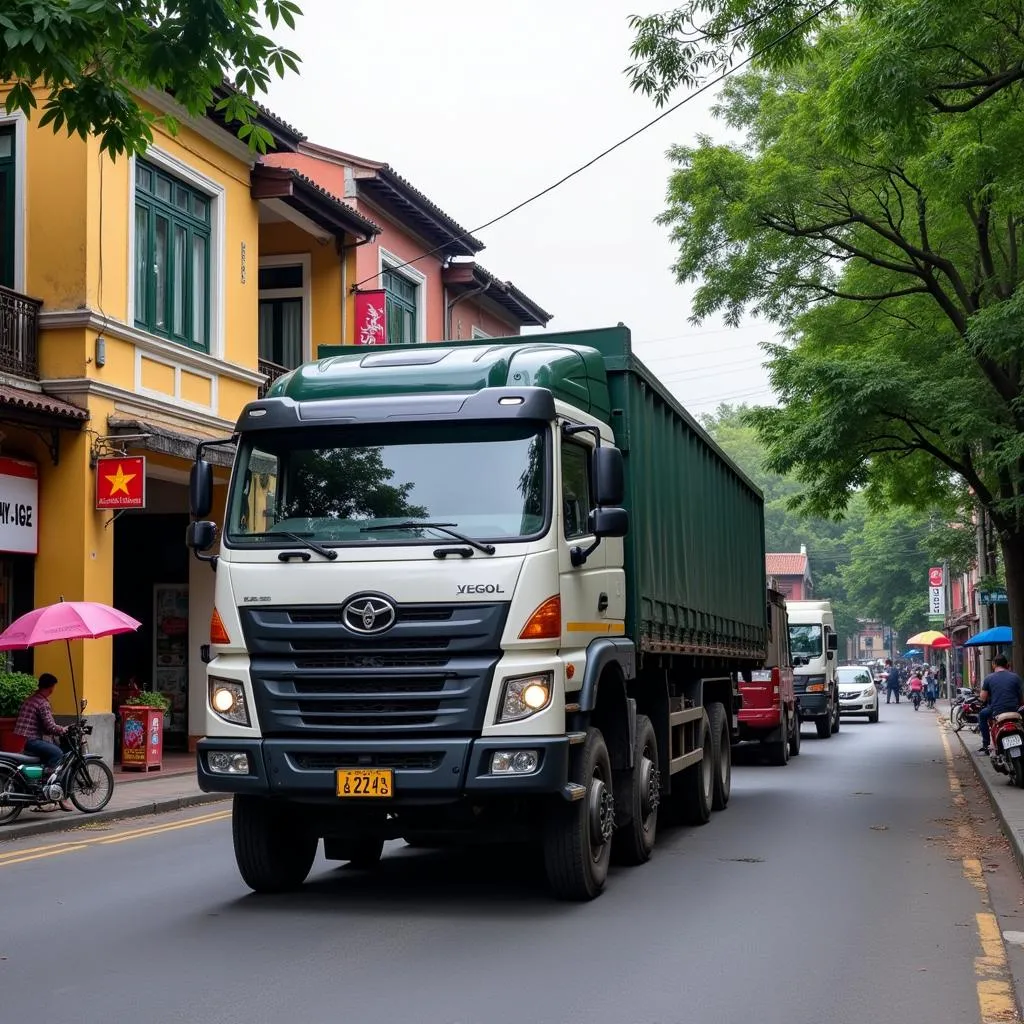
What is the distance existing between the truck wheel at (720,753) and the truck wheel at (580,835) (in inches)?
230

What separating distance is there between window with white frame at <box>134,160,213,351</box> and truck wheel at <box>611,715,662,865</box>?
1203 cm

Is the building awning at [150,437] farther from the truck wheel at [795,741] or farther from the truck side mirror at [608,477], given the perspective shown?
the truck wheel at [795,741]

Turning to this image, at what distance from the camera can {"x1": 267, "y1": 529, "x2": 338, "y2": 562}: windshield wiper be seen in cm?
874

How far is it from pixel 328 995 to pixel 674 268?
66.4ft

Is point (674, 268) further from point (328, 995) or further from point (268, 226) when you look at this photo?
point (328, 995)

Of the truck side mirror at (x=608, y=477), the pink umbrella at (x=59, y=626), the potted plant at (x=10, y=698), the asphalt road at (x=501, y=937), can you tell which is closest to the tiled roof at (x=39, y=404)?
the pink umbrella at (x=59, y=626)

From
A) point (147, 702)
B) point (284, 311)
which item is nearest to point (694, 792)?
point (147, 702)

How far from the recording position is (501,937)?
818cm

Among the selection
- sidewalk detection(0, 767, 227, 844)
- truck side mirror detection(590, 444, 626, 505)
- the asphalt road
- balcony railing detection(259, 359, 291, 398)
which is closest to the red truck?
sidewalk detection(0, 767, 227, 844)

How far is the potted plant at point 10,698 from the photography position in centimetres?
1723

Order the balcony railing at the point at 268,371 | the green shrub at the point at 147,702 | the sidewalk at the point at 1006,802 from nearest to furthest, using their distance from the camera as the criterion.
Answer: the sidewalk at the point at 1006,802
the green shrub at the point at 147,702
the balcony railing at the point at 268,371

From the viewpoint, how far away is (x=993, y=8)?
15328 millimetres

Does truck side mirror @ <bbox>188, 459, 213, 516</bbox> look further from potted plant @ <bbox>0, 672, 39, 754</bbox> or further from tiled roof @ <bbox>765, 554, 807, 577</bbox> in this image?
tiled roof @ <bbox>765, 554, 807, 577</bbox>

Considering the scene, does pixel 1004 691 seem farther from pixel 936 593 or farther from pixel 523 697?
pixel 936 593
